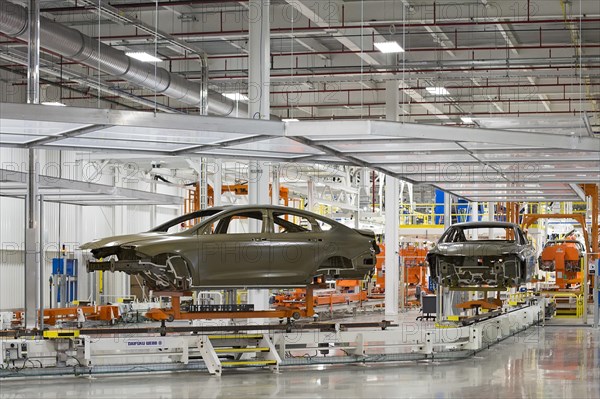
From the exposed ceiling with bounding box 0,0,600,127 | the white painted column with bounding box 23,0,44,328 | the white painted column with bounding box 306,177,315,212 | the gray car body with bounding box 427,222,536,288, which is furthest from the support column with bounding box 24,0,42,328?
the white painted column with bounding box 306,177,315,212

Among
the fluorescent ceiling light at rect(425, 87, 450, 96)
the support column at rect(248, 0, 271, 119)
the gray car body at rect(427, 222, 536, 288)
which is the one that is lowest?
the gray car body at rect(427, 222, 536, 288)

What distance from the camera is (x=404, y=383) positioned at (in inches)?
383

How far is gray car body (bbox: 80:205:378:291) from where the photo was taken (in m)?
10.4

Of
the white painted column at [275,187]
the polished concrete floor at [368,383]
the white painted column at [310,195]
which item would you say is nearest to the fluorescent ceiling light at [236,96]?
the white painted column at [275,187]

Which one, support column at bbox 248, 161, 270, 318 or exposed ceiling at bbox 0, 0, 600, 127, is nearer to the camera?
support column at bbox 248, 161, 270, 318

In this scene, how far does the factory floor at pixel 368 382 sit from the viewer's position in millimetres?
8906

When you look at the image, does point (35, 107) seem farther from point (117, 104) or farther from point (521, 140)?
point (117, 104)

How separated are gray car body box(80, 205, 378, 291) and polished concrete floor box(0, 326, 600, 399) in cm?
113

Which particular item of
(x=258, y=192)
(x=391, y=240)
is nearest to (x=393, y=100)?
(x=391, y=240)

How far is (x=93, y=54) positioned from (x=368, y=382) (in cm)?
878

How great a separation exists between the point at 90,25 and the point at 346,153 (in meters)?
8.70

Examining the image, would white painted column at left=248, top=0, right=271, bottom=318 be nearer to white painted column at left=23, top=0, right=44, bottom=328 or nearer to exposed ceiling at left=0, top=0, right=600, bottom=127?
exposed ceiling at left=0, top=0, right=600, bottom=127

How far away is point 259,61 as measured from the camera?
1321 centimetres

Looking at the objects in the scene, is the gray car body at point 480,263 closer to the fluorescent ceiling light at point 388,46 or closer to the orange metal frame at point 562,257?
the fluorescent ceiling light at point 388,46
